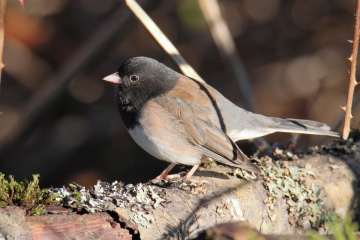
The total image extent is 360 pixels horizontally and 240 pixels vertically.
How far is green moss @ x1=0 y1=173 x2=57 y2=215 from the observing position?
1.23 m

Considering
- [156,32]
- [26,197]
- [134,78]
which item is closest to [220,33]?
[156,32]

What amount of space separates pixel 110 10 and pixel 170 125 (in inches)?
107

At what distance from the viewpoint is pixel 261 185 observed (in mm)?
1837

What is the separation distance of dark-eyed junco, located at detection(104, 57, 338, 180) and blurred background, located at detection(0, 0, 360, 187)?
5.20ft

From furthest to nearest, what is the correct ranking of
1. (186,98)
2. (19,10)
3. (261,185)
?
(19,10) < (186,98) < (261,185)

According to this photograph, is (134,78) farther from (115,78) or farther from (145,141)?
(145,141)

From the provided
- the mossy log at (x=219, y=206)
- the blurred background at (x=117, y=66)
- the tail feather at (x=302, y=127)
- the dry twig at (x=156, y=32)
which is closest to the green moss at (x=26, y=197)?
the mossy log at (x=219, y=206)

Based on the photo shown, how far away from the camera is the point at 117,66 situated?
14.5 feet

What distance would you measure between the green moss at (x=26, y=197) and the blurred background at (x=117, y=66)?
8.45 ft

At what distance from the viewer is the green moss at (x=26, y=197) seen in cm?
123

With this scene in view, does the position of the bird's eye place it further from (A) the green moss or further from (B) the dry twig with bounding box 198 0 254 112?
(A) the green moss

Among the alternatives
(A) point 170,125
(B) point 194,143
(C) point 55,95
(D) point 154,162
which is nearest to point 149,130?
(A) point 170,125

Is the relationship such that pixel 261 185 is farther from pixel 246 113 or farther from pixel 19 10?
pixel 19 10

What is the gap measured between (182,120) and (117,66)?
8.24 ft
